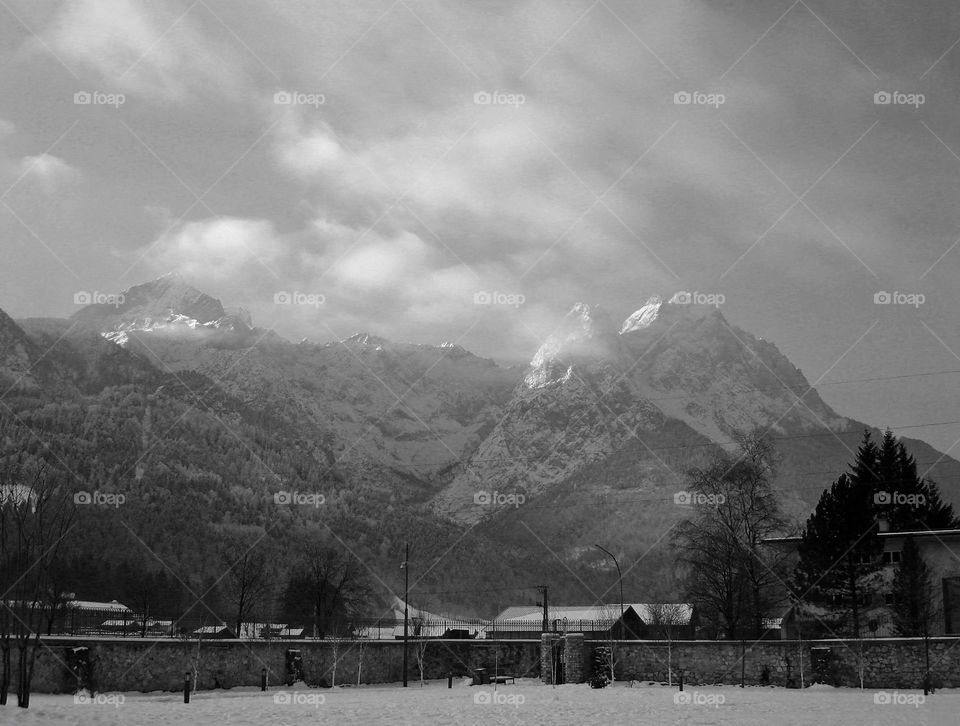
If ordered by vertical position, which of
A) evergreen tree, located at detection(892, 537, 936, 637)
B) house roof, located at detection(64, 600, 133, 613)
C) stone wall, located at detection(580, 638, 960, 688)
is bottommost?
stone wall, located at detection(580, 638, 960, 688)

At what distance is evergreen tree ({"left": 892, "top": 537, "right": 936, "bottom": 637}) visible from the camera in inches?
2071

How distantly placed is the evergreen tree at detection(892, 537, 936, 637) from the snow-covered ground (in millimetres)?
15223

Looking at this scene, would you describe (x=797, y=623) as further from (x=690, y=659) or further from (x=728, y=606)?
(x=690, y=659)

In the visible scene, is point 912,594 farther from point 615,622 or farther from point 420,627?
point 615,622

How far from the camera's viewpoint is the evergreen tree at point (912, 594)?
5259 centimetres

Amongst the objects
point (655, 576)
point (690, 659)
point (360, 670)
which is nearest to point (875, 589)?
point (690, 659)

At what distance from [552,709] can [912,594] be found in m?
31.4

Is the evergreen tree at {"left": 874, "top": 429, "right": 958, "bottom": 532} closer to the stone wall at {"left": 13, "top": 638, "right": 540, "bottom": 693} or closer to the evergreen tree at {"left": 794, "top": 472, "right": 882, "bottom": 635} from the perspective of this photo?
the evergreen tree at {"left": 794, "top": 472, "right": 882, "bottom": 635}

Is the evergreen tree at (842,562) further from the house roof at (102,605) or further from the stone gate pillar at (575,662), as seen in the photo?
the house roof at (102,605)

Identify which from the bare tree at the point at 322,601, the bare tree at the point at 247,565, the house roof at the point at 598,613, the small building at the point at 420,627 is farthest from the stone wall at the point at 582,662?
the bare tree at the point at 247,565

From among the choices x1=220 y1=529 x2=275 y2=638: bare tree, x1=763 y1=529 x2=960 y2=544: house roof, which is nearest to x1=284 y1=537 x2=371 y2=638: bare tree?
x1=220 y1=529 x2=275 y2=638: bare tree

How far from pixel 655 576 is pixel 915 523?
12239 cm

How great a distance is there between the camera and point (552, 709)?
30047 mm

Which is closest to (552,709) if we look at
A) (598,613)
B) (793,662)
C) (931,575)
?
(793,662)
